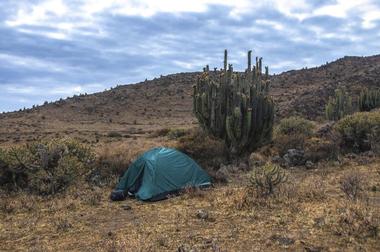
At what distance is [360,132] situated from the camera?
758 inches

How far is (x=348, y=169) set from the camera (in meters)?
15.8

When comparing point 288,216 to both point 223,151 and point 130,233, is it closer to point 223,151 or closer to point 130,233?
point 130,233

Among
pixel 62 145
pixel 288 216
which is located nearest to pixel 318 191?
pixel 288 216

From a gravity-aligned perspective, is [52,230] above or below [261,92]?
below

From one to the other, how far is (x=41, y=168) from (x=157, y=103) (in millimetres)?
47397

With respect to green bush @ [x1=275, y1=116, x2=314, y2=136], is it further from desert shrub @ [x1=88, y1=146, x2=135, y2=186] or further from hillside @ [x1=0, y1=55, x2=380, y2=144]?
hillside @ [x1=0, y1=55, x2=380, y2=144]

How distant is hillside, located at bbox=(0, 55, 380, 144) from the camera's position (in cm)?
4572

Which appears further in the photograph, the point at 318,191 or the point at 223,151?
the point at 223,151

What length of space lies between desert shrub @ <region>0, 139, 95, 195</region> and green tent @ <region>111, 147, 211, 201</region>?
1.44 meters

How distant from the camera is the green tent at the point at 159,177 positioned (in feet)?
43.1

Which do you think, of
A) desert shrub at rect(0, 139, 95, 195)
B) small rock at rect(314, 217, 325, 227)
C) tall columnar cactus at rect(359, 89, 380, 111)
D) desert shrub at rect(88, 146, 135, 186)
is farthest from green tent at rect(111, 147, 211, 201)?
tall columnar cactus at rect(359, 89, 380, 111)

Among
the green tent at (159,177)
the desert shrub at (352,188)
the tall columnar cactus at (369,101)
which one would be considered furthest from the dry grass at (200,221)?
the tall columnar cactus at (369,101)

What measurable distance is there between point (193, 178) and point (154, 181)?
1.43 meters

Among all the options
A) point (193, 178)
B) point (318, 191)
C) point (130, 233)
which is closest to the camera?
point (130, 233)
